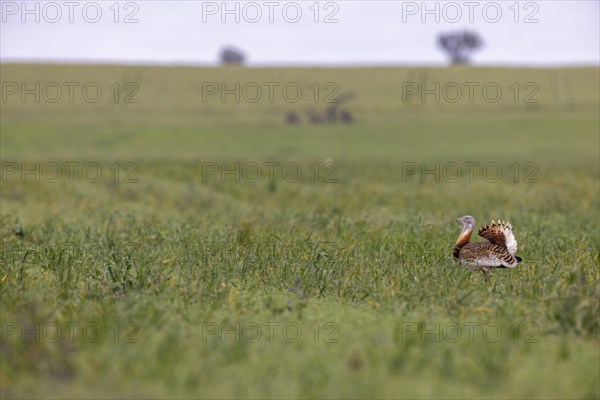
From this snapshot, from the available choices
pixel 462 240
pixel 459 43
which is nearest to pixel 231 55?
pixel 459 43

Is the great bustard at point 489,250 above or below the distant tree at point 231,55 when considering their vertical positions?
below

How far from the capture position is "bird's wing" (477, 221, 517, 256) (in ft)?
28.4

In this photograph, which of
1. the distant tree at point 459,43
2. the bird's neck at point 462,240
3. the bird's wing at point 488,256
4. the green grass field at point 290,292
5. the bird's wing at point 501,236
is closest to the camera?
the green grass field at point 290,292

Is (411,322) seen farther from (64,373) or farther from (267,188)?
(267,188)

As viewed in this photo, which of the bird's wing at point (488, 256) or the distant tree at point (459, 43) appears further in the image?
the distant tree at point (459, 43)

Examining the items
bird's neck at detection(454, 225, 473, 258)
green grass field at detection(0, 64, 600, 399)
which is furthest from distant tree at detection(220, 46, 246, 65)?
bird's neck at detection(454, 225, 473, 258)

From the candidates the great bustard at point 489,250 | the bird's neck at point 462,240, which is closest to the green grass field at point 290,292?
the great bustard at point 489,250

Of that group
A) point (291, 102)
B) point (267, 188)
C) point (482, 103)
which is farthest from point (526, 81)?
point (267, 188)

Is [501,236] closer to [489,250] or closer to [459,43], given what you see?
[489,250]

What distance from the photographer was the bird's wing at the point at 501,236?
8.66 metres

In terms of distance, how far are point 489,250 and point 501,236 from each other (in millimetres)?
467

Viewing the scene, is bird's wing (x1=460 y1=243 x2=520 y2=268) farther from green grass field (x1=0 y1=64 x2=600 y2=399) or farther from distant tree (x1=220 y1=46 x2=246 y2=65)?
distant tree (x1=220 y1=46 x2=246 y2=65)

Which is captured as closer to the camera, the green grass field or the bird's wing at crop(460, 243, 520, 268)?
the green grass field

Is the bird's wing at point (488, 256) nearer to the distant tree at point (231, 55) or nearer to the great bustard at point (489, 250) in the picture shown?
the great bustard at point (489, 250)
